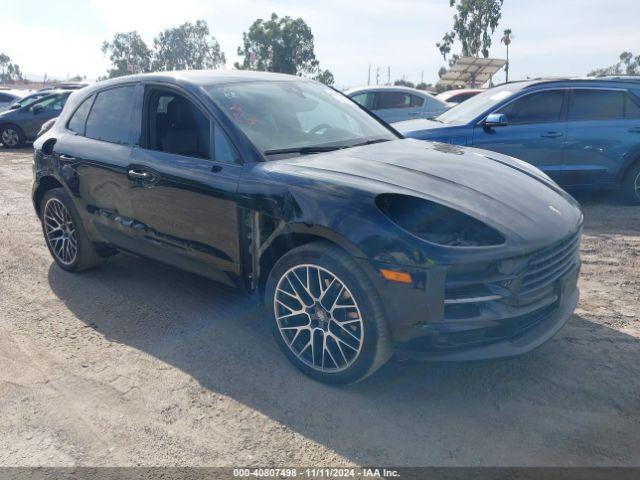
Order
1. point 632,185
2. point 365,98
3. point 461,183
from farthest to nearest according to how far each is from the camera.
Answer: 1. point 365,98
2. point 632,185
3. point 461,183

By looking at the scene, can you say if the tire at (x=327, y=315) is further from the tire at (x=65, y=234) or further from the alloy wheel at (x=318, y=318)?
the tire at (x=65, y=234)

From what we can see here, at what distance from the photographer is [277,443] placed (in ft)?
9.00

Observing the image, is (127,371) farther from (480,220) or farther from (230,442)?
(480,220)

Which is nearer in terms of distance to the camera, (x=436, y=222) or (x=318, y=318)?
(x=436, y=222)

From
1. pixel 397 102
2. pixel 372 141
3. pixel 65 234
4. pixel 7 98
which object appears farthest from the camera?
pixel 7 98

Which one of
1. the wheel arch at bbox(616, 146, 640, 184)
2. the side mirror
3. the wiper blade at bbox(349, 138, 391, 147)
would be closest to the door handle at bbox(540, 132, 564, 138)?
the side mirror

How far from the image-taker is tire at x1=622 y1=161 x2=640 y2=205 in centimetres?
727

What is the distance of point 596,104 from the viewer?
736 centimetres

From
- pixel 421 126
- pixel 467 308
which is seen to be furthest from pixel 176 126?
pixel 421 126

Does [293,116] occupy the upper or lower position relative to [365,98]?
lower

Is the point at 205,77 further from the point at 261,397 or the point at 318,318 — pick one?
the point at 261,397

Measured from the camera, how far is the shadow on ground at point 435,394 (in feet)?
8.75

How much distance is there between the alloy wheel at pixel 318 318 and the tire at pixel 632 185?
19.1 ft

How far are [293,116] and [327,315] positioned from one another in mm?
1563
